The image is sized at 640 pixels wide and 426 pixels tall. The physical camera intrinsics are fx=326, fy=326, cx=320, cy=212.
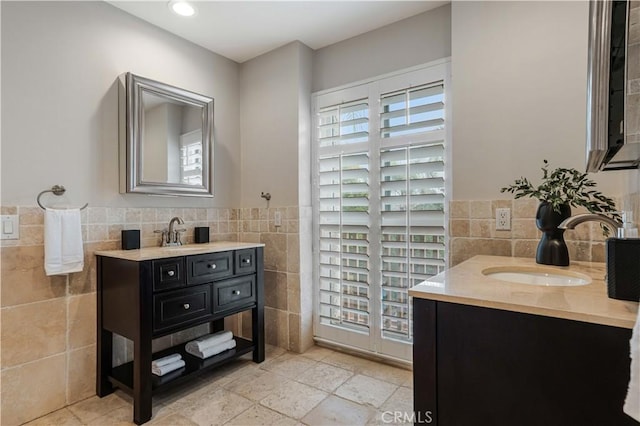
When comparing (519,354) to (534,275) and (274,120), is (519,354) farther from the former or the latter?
(274,120)

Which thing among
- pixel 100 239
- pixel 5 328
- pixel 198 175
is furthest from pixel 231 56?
pixel 5 328

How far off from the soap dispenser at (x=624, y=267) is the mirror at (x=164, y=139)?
2.30 meters

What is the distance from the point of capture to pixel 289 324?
2555 mm

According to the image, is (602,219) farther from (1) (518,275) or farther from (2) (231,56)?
(2) (231,56)

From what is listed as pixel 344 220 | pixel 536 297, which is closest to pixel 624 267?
pixel 536 297

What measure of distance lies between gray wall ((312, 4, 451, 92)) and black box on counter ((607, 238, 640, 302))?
1622 millimetres

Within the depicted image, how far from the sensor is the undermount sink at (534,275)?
1.28 metres

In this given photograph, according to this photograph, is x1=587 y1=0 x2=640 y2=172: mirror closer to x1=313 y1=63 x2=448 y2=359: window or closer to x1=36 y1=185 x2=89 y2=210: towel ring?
x1=313 y1=63 x2=448 y2=359: window

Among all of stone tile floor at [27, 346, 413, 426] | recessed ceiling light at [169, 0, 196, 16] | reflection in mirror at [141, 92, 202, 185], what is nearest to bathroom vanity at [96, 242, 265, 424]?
stone tile floor at [27, 346, 413, 426]

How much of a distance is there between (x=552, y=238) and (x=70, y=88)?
8.51ft

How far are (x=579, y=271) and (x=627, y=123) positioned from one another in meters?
0.77

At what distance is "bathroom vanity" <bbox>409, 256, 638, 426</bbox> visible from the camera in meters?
0.75

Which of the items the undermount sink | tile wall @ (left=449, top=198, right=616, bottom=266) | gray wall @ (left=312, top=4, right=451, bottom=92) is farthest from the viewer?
gray wall @ (left=312, top=4, right=451, bottom=92)

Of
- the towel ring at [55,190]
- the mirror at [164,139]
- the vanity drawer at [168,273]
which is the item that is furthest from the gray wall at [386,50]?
the towel ring at [55,190]
